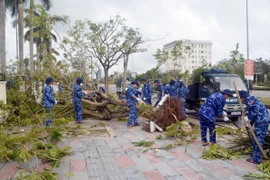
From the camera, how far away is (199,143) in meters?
6.14

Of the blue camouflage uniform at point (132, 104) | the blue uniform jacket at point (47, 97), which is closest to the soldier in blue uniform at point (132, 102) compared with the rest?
the blue camouflage uniform at point (132, 104)

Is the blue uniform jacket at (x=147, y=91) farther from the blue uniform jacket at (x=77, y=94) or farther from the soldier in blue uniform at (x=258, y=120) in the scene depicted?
the soldier in blue uniform at (x=258, y=120)

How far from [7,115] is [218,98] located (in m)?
6.96

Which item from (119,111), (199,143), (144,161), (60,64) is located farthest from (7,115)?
(199,143)

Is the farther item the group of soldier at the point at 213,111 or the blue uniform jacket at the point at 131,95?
the blue uniform jacket at the point at 131,95

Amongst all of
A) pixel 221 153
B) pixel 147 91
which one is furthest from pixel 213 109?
pixel 147 91

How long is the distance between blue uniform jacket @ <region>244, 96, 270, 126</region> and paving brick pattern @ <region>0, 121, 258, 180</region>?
85cm

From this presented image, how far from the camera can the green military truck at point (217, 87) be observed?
9.26m

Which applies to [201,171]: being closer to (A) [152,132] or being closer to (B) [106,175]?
(B) [106,175]

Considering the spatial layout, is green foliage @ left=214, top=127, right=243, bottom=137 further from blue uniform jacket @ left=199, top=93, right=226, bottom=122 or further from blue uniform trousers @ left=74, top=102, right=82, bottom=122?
blue uniform trousers @ left=74, top=102, right=82, bottom=122

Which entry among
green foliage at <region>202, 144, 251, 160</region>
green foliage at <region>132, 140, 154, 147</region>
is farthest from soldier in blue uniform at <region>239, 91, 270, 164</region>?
green foliage at <region>132, 140, 154, 147</region>

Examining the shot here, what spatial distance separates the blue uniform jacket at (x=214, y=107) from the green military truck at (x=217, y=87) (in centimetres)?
371

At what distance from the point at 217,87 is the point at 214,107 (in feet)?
14.1

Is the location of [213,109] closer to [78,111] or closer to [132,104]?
[132,104]
